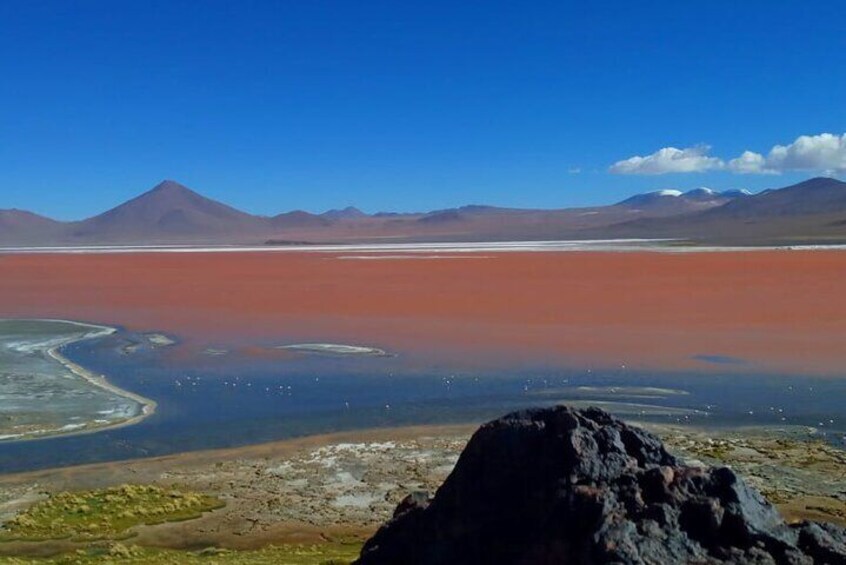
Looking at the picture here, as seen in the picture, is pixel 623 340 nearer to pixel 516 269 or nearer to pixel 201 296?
pixel 201 296

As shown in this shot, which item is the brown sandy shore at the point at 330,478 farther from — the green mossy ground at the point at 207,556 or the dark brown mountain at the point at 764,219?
the dark brown mountain at the point at 764,219

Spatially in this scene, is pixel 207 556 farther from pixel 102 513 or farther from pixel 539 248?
pixel 539 248

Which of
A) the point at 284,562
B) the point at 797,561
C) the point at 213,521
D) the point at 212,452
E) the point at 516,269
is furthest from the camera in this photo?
the point at 516,269

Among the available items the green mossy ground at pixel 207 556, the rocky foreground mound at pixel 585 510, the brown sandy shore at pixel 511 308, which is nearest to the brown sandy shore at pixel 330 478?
the green mossy ground at pixel 207 556

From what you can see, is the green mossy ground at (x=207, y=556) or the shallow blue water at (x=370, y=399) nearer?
the green mossy ground at (x=207, y=556)

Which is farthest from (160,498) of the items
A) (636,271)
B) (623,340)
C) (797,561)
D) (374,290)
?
(636,271)

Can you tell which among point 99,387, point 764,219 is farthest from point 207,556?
point 764,219
